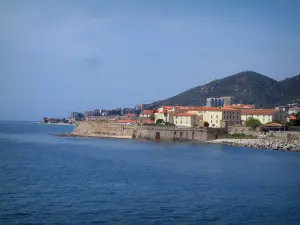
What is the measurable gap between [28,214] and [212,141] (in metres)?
29.1

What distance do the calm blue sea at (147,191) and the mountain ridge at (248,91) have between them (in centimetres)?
8025

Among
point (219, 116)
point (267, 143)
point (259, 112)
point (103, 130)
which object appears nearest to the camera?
point (267, 143)

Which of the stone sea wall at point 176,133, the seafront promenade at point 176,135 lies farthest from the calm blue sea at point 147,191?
the stone sea wall at point 176,133

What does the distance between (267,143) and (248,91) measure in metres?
80.0

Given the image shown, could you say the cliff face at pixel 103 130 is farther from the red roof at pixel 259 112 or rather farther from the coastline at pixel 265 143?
the red roof at pixel 259 112

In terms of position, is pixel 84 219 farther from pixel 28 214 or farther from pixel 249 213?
pixel 249 213

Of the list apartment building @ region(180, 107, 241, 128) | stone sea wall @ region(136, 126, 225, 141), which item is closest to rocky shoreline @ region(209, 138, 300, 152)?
stone sea wall @ region(136, 126, 225, 141)

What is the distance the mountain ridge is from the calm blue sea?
80.3 meters

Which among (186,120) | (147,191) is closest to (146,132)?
(186,120)

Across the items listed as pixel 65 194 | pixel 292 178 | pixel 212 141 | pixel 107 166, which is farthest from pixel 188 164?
pixel 212 141

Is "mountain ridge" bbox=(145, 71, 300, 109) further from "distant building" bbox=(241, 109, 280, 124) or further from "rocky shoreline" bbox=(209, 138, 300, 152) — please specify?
"rocky shoreline" bbox=(209, 138, 300, 152)

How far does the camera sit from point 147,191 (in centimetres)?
1500

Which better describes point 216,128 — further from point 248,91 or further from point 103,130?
point 248,91

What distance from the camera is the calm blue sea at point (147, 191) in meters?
11.8
